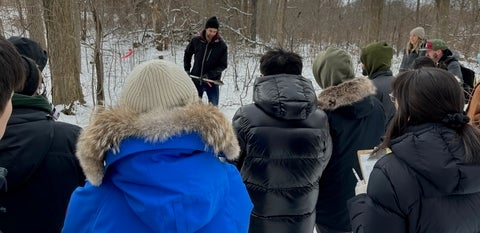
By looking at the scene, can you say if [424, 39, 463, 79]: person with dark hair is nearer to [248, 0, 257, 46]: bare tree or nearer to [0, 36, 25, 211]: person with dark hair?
[0, 36, 25, 211]: person with dark hair

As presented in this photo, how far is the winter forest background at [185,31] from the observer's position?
7.44m

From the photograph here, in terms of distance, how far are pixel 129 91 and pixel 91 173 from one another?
292mm

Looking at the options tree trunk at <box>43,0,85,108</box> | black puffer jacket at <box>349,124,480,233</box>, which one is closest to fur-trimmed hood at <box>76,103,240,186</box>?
black puffer jacket at <box>349,124,480,233</box>

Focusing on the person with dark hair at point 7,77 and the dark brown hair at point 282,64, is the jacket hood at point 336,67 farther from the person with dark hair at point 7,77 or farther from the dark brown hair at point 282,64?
the person with dark hair at point 7,77

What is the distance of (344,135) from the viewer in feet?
8.77

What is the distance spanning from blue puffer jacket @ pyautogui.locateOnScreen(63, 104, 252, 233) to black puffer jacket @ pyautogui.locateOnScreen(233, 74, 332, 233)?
3.20 ft

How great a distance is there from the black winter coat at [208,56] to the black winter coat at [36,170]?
5.13m

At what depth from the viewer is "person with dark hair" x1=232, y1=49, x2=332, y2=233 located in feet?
7.52

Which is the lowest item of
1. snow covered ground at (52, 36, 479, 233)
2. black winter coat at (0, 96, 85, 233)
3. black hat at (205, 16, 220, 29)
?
snow covered ground at (52, 36, 479, 233)

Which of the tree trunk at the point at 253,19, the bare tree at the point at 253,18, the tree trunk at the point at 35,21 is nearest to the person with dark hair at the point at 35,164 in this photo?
the tree trunk at the point at 35,21

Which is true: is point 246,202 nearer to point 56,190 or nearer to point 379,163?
point 379,163

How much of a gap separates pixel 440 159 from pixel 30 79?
1.75 metres

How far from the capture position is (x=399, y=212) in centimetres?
160

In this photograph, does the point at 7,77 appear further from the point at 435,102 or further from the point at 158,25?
the point at 158,25
